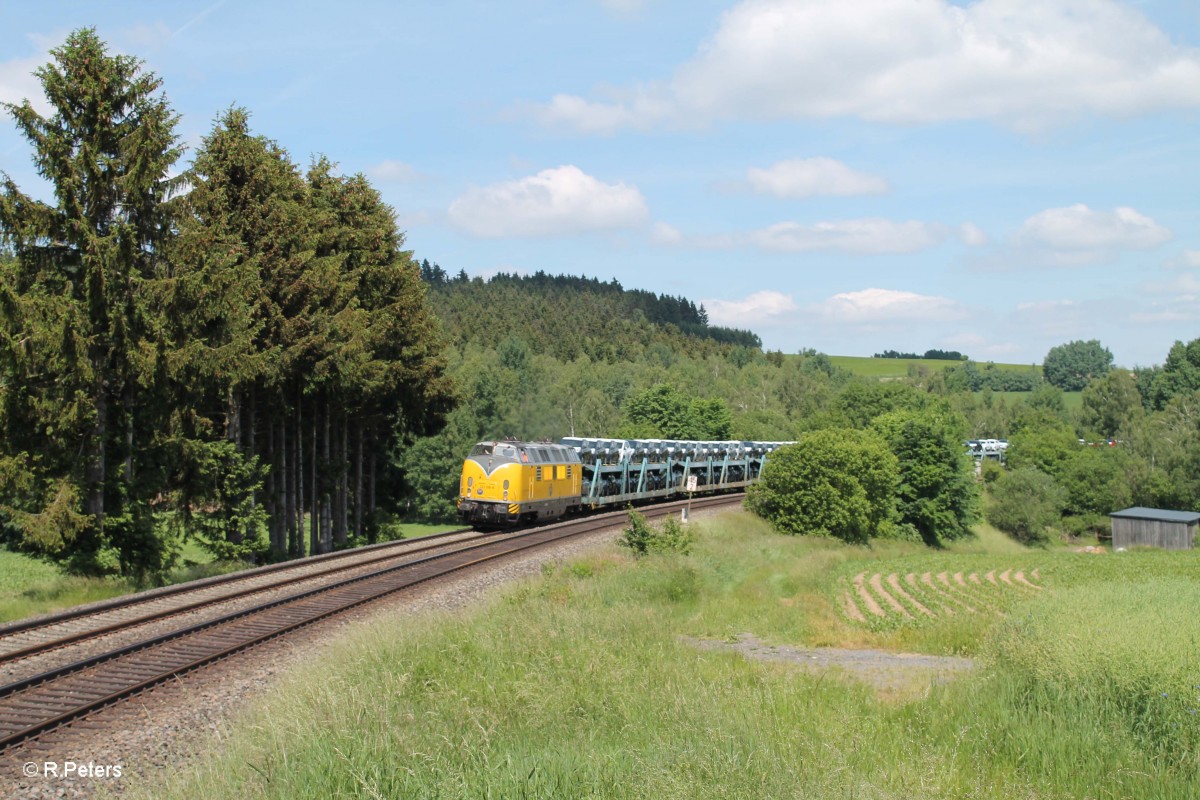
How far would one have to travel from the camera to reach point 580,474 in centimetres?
3862

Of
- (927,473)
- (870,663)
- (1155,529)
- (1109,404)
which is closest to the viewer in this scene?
(870,663)

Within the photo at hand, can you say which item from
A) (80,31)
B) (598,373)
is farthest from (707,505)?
(598,373)

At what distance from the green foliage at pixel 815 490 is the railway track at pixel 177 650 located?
25.1m

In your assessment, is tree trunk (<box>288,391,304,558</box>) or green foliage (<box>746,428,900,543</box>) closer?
tree trunk (<box>288,391,304,558</box>)

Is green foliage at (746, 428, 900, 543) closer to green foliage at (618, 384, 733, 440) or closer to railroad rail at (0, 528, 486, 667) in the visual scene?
railroad rail at (0, 528, 486, 667)

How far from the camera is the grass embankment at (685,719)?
700 cm

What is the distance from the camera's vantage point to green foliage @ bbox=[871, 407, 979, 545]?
63.2 m

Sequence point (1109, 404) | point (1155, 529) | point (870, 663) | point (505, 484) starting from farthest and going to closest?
point (1109, 404) < point (1155, 529) < point (505, 484) < point (870, 663)

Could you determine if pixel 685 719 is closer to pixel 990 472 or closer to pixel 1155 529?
pixel 1155 529

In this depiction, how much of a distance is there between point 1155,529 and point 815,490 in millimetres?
43155

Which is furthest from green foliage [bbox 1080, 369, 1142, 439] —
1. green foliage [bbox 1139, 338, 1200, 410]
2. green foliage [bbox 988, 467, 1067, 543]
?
green foliage [bbox 988, 467, 1067, 543]

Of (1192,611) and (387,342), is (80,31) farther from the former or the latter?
(1192,611)

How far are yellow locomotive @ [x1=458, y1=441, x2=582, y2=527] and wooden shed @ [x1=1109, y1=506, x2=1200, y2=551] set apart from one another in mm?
59084

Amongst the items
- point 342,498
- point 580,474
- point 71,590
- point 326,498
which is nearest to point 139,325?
point 71,590
